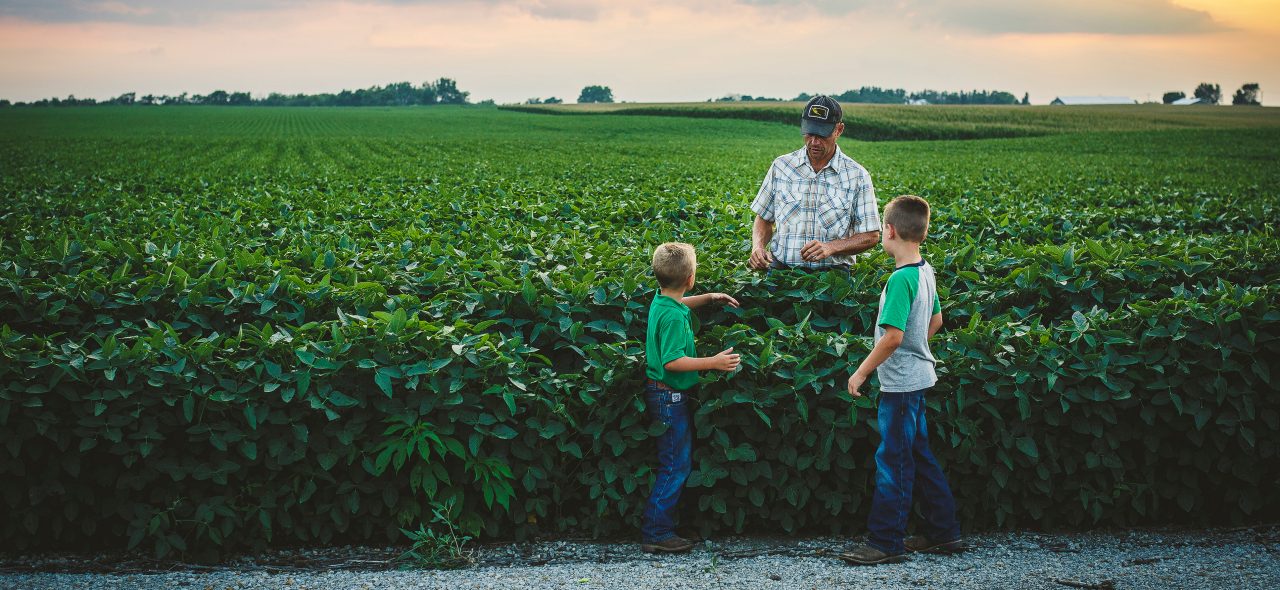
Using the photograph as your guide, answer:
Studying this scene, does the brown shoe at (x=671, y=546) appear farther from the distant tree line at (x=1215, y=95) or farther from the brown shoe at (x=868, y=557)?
the distant tree line at (x=1215, y=95)

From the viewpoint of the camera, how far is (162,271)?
5.75m

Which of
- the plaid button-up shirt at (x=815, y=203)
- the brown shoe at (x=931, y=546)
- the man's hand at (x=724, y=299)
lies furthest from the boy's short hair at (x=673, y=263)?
the brown shoe at (x=931, y=546)

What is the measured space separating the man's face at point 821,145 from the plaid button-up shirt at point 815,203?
7cm

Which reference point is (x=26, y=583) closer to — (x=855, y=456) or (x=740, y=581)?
(x=740, y=581)

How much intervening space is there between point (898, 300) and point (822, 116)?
4.89 ft

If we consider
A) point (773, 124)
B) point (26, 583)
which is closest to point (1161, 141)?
point (773, 124)

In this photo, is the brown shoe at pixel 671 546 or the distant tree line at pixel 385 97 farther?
the distant tree line at pixel 385 97

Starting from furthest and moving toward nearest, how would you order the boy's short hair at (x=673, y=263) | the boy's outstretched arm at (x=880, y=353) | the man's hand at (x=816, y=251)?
1. the man's hand at (x=816, y=251)
2. the boy's short hair at (x=673, y=263)
3. the boy's outstretched arm at (x=880, y=353)

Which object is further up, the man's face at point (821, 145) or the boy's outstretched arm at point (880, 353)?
the man's face at point (821, 145)

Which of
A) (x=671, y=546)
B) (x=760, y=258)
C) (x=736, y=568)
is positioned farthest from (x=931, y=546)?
(x=760, y=258)

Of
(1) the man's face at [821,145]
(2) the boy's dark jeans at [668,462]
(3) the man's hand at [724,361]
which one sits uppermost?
(1) the man's face at [821,145]

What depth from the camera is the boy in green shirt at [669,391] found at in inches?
163

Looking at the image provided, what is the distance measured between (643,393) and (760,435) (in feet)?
2.01

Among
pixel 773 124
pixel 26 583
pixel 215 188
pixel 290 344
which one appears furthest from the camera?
pixel 773 124
